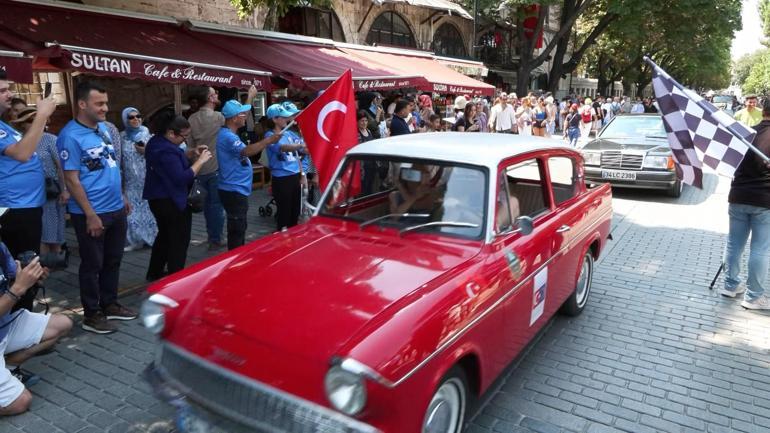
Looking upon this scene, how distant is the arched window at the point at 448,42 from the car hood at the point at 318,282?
20860mm

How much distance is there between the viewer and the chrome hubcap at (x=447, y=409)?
2.51m

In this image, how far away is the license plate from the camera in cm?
980

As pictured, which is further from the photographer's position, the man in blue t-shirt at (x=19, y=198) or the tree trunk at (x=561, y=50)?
the tree trunk at (x=561, y=50)

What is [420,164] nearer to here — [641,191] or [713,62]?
[641,191]

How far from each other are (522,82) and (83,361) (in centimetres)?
2623

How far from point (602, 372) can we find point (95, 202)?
419 centimetres

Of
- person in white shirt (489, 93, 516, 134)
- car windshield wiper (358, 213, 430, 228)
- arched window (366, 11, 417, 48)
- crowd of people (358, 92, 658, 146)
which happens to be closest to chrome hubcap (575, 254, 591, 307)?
car windshield wiper (358, 213, 430, 228)

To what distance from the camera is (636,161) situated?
9.77 m

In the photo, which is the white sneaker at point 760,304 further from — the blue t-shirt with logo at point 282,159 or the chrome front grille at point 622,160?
the chrome front grille at point 622,160

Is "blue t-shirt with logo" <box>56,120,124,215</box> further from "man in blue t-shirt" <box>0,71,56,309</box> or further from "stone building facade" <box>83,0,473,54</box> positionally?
"stone building facade" <box>83,0,473,54</box>

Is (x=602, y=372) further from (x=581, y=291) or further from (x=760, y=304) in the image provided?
(x=760, y=304)

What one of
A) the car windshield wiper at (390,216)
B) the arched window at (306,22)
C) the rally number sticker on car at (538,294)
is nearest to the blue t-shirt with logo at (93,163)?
the car windshield wiper at (390,216)

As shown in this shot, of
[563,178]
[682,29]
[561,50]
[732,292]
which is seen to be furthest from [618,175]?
[682,29]

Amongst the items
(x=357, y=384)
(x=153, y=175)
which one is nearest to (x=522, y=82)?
(x=153, y=175)
